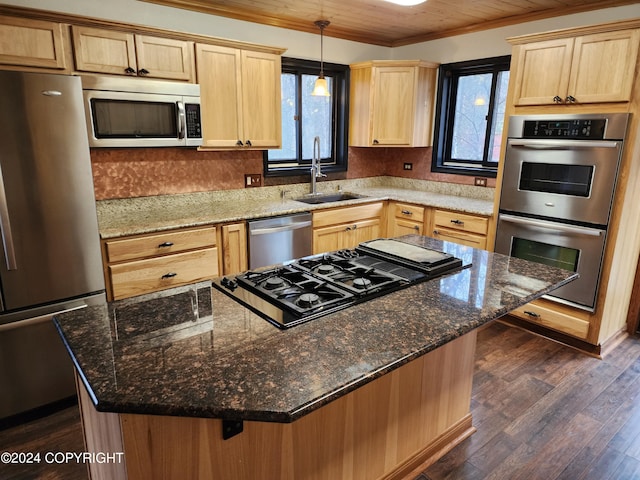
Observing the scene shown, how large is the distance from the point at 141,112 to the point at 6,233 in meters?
1.13

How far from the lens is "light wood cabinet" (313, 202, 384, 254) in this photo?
3.69 meters

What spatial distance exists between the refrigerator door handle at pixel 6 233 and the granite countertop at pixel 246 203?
19.4 inches

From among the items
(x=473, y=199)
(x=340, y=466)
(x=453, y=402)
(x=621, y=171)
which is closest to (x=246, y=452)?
(x=340, y=466)

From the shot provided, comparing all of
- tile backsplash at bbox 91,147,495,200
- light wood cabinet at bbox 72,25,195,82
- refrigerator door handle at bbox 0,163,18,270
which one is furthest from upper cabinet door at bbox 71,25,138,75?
refrigerator door handle at bbox 0,163,18,270

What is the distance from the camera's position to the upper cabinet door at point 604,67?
2.56 metres

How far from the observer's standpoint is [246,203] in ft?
12.2

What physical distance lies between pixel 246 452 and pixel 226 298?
0.53 meters

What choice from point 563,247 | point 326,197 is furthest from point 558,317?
point 326,197

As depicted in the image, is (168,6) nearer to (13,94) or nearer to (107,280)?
(13,94)

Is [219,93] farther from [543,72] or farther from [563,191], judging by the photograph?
[563,191]

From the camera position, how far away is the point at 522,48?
302cm

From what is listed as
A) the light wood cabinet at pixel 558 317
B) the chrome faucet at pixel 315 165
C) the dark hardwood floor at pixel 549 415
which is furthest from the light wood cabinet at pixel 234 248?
the light wood cabinet at pixel 558 317

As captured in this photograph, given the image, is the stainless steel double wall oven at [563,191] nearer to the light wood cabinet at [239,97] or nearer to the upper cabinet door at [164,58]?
the light wood cabinet at [239,97]

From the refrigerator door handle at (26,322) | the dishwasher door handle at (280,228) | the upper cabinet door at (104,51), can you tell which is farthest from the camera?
the dishwasher door handle at (280,228)
